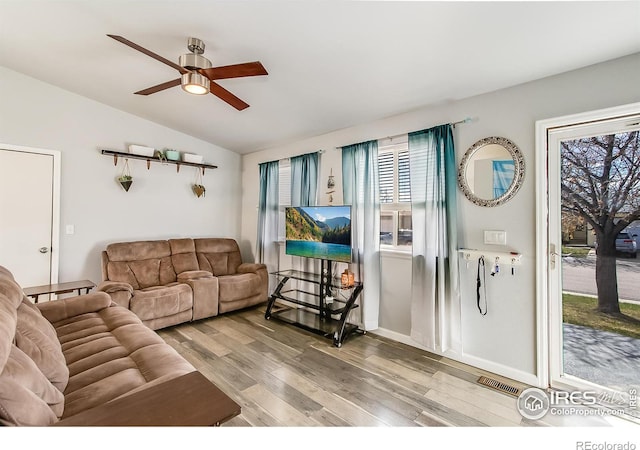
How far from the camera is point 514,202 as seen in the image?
96.8 inches

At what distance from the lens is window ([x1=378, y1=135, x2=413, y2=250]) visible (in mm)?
3186

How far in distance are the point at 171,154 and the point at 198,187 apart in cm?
63

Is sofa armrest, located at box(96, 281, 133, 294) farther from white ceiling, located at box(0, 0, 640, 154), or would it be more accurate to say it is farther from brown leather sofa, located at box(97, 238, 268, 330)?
white ceiling, located at box(0, 0, 640, 154)

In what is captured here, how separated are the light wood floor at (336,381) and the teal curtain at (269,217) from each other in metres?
1.34

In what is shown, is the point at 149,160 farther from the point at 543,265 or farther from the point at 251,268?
the point at 543,265

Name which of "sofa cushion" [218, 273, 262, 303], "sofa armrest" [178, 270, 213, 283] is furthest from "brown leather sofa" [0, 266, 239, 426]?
"sofa cushion" [218, 273, 262, 303]

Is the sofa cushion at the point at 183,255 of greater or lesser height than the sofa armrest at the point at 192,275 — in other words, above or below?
above

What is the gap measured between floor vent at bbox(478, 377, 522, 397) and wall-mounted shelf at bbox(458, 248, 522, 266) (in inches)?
38.1

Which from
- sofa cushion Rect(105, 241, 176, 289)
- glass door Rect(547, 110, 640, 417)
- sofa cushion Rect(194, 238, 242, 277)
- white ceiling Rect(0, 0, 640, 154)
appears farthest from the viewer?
sofa cushion Rect(194, 238, 242, 277)

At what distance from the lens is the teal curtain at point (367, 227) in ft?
10.8

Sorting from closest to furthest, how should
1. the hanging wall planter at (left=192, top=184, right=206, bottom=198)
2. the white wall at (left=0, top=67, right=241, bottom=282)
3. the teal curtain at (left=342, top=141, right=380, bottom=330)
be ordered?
the teal curtain at (left=342, top=141, right=380, bottom=330), the white wall at (left=0, top=67, right=241, bottom=282), the hanging wall planter at (left=192, top=184, right=206, bottom=198)

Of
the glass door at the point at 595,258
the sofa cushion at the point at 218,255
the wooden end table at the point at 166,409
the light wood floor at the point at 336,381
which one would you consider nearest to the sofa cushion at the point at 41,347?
the wooden end table at the point at 166,409

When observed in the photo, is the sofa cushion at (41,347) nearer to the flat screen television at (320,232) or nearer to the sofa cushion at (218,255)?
the flat screen television at (320,232)

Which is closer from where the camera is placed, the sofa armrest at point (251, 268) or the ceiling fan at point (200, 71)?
the ceiling fan at point (200, 71)
